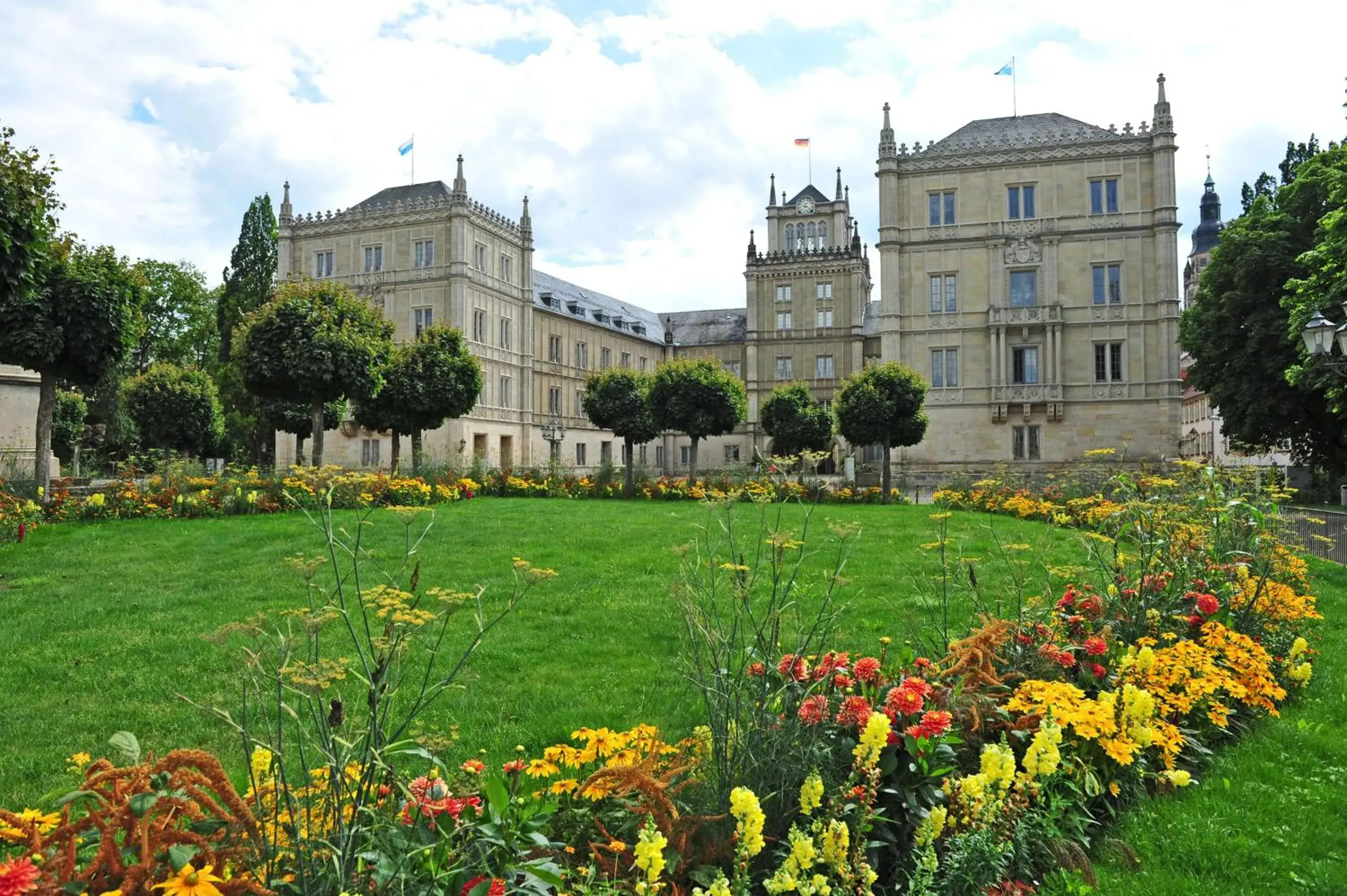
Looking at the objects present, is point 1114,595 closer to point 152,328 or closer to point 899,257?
point 899,257

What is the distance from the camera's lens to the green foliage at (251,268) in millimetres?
45406

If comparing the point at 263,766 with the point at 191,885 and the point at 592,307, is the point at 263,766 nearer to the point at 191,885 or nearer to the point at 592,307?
the point at 191,885

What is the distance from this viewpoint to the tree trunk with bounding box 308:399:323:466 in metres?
19.2

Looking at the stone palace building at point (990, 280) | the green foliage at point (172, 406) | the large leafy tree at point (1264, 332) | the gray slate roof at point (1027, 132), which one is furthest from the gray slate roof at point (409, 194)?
the large leafy tree at point (1264, 332)

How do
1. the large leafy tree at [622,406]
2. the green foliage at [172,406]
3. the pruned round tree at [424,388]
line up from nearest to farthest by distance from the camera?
the pruned round tree at [424,388] → the large leafy tree at [622,406] → the green foliage at [172,406]

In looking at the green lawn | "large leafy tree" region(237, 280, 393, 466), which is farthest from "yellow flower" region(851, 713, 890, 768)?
"large leafy tree" region(237, 280, 393, 466)

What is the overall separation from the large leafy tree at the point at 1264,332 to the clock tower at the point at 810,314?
76.8 ft

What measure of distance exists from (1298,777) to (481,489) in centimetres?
2168

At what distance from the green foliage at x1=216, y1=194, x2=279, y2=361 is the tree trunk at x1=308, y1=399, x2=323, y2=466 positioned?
2895 cm

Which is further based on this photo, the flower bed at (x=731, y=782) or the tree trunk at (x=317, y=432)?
the tree trunk at (x=317, y=432)

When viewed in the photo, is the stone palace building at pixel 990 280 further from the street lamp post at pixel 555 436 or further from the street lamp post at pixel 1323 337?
the street lamp post at pixel 1323 337

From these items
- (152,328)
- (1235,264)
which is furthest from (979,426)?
(152,328)

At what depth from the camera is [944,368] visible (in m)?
36.0

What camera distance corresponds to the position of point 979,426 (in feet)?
116
